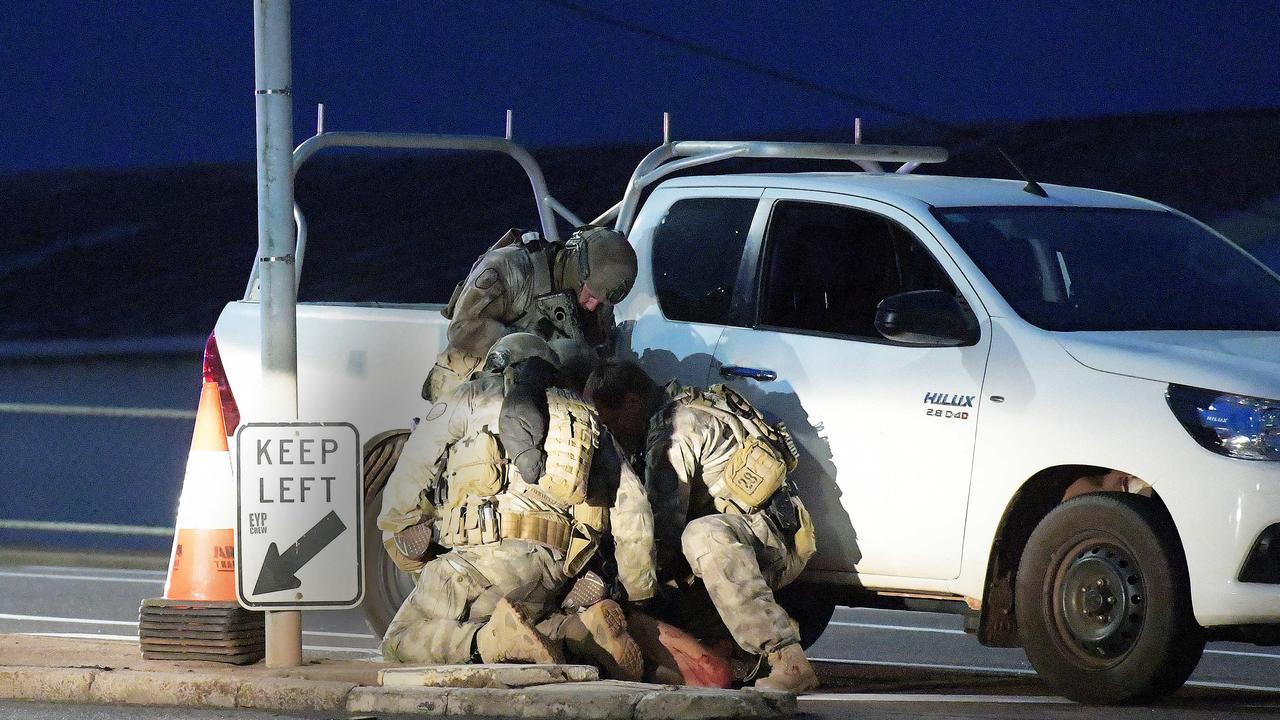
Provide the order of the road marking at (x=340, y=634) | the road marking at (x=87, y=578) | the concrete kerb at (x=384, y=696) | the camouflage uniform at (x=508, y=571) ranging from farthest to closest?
the road marking at (x=87, y=578) → the road marking at (x=340, y=634) → the camouflage uniform at (x=508, y=571) → the concrete kerb at (x=384, y=696)

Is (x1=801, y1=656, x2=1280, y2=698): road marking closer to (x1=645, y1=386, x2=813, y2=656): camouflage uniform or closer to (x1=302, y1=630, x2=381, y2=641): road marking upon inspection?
(x1=645, y1=386, x2=813, y2=656): camouflage uniform

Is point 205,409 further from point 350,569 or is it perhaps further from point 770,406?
point 770,406

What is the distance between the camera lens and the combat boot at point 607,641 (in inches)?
318

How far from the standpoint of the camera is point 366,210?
57.0m

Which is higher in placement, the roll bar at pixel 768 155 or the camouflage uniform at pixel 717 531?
the roll bar at pixel 768 155

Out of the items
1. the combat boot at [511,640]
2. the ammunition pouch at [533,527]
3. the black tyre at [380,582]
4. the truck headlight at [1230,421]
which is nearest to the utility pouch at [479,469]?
the ammunition pouch at [533,527]

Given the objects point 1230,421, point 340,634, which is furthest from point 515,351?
point 340,634

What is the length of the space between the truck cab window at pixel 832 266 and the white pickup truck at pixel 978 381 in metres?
0.01

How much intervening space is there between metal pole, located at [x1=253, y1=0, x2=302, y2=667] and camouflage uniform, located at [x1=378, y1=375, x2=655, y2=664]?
802 mm

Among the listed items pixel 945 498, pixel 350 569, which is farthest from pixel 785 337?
pixel 350 569

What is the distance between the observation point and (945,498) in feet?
27.3

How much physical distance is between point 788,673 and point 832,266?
1.87 meters

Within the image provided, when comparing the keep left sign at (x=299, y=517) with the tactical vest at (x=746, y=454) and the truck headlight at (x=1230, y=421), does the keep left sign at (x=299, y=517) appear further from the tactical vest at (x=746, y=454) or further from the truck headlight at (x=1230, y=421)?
the truck headlight at (x=1230, y=421)

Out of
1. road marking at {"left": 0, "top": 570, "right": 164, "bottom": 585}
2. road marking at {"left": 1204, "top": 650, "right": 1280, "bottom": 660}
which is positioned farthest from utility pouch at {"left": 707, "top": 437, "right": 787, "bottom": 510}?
road marking at {"left": 0, "top": 570, "right": 164, "bottom": 585}
